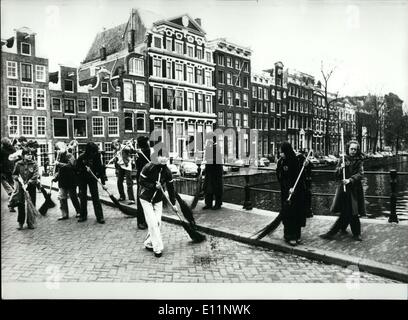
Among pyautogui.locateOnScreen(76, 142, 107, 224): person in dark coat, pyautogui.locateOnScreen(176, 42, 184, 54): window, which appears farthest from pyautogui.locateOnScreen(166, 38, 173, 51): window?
pyautogui.locateOnScreen(76, 142, 107, 224): person in dark coat

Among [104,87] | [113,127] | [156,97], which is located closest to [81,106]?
[104,87]

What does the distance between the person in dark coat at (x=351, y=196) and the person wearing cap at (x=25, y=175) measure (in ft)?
18.1

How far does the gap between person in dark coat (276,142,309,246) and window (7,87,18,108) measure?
17.3 ft

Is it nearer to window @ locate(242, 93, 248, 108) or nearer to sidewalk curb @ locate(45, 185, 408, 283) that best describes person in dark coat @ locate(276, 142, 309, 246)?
sidewalk curb @ locate(45, 185, 408, 283)

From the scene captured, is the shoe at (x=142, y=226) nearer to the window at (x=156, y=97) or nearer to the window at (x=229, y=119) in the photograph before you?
the window at (x=156, y=97)

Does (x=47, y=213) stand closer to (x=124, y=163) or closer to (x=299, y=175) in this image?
(x=124, y=163)

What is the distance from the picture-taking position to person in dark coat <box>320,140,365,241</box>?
16.2 ft

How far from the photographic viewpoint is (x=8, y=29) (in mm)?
4723

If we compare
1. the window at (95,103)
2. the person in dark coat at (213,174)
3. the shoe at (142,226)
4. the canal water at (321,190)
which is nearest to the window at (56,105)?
the window at (95,103)

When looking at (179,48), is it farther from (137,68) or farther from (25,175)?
(25,175)

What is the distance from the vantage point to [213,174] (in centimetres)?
759

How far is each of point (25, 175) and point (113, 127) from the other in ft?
39.5
